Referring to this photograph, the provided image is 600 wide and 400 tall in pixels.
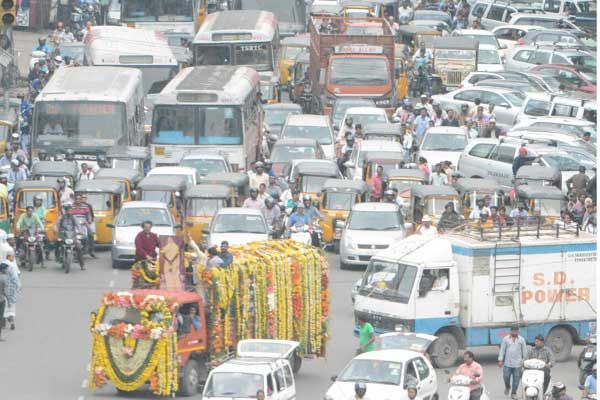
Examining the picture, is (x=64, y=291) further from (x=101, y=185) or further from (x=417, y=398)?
(x=417, y=398)

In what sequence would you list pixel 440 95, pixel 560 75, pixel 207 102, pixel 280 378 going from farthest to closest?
pixel 560 75, pixel 440 95, pixel 207 102, pixel 280 378

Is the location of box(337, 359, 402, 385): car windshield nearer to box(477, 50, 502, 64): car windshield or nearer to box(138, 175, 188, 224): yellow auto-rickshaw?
box(138, 175, 188, 224): yellow auto-rickshaw

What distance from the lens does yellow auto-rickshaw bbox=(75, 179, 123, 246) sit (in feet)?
151

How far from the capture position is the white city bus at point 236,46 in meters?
65.2

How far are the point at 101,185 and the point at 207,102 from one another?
5.92 metres

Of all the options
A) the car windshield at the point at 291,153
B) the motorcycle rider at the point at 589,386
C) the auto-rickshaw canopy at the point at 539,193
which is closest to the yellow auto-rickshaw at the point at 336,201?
the auto-rickshaw canopy at the point at 539,193

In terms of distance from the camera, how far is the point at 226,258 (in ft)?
113

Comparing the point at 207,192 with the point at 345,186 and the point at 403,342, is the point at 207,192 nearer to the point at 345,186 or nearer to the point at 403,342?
the point at 345,186

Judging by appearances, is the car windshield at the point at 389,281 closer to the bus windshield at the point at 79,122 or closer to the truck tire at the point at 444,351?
the truck tire at the point at 444,351

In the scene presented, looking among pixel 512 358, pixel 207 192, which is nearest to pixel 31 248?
pixel 207 192

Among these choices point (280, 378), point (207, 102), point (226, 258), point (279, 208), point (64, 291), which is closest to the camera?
point (280, 378)

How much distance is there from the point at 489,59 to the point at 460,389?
132ft

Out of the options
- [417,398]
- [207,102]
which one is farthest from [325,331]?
[207,102]

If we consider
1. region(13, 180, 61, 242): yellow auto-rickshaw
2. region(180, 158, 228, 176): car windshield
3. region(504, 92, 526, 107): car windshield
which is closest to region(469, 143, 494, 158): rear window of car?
region(180, 158, 228, 176): car windshield
